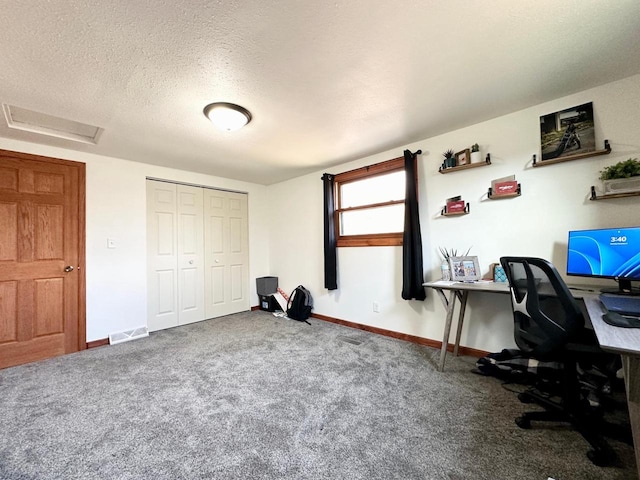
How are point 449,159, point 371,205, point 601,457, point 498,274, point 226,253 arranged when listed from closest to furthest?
point 601,457 < point 498,274 < point 449,159 < point 371,205 < point 226,253

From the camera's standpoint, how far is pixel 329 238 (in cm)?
370

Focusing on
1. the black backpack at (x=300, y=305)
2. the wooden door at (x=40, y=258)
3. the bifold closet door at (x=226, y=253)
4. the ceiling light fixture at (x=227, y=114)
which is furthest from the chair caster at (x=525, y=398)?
the wooden door at (x=40, y=258)

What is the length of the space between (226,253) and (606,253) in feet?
14.3

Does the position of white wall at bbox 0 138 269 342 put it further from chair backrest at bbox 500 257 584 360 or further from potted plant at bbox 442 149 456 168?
chair backrest at bbox 500 257 584 360

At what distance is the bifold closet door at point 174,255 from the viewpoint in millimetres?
3611

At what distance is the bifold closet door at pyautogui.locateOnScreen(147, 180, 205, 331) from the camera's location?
3.61m

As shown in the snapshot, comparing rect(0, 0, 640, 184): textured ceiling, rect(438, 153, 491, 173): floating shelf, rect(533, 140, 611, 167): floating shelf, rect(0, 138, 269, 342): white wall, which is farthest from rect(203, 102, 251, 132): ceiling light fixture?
rect(533, 140, 611, 167): floating shelf

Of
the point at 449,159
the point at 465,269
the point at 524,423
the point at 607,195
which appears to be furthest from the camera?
the point at 449,159

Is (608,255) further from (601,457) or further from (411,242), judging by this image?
(411,242)

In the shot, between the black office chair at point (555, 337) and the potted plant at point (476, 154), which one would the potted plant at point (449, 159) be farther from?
the black office chair at point (555, 337)

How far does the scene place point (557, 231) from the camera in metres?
2.16

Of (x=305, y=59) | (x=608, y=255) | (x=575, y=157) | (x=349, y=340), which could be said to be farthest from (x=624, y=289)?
(x=305, y=59)

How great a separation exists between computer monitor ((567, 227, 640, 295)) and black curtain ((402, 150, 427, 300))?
46.6 inches

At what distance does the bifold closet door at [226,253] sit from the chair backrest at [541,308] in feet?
12.6
